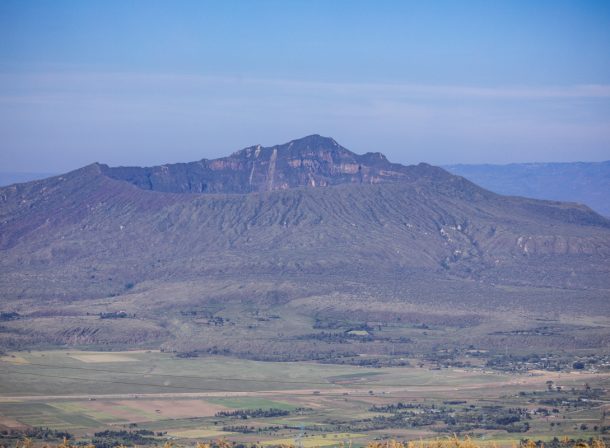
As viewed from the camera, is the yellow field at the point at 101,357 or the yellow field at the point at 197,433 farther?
the yellow field at the point at 101,357

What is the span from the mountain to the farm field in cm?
1138

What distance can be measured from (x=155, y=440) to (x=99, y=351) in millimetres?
47534

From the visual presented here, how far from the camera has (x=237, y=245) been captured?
174750mm

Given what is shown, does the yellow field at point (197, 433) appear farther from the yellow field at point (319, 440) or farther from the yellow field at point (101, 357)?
the yellow field at point (101, 357)

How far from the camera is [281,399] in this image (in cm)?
9562

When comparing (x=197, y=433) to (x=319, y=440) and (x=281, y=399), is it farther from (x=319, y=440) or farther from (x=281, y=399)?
(x=281, y=399)

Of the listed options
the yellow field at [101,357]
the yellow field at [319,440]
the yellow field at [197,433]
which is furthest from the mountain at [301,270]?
the yellow field at [319,440]

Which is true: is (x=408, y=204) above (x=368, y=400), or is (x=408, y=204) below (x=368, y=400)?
above

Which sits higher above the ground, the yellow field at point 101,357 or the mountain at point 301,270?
the mountain at point 301,270

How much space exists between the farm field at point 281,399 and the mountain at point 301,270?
448 inches

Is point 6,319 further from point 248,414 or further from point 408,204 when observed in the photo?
point 408,204

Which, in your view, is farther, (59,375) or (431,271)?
(431,271)

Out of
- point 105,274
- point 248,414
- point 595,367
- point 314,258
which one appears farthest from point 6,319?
point 595,367

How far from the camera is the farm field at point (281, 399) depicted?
8094cm
